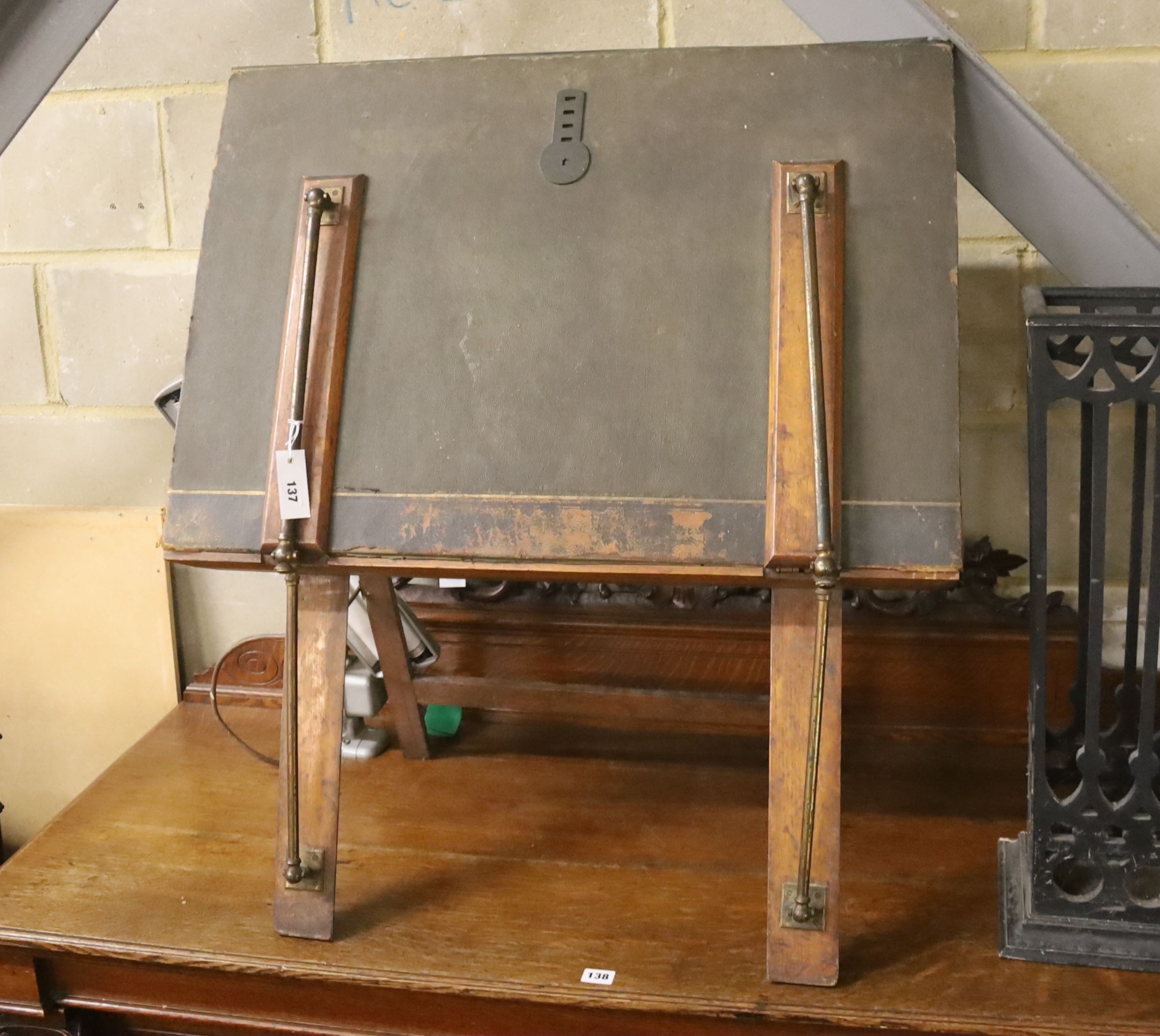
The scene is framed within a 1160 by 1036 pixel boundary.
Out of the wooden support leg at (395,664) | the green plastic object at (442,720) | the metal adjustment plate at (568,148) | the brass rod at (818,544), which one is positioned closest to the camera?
the brass rod at (818,544)

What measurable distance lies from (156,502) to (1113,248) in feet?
4.27

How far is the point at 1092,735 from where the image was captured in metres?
0.98

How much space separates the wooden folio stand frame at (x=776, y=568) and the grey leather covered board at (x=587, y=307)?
0.8 inches

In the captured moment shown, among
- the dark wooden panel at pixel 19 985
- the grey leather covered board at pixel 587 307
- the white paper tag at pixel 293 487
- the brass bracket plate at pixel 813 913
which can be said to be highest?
the grey leather covered board at pixel 587 307

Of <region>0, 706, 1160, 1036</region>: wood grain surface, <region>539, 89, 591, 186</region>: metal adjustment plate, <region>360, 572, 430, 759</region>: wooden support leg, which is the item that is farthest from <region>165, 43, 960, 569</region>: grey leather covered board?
<region>0, 706, 1160, 1036</region>: wood grain surface

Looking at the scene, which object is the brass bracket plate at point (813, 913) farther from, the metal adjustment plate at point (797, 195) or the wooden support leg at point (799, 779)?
the metal adjustment plate at point (797, 195)

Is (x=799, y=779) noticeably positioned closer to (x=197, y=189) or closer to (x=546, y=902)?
(x=546, y=902)

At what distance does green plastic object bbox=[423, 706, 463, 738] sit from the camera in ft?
4.81

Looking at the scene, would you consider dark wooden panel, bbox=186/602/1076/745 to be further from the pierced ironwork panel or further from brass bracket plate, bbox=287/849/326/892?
brass bracket plate, bbox=287/849/326/892

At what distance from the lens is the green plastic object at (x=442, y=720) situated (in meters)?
1.46

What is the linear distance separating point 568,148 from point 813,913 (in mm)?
755

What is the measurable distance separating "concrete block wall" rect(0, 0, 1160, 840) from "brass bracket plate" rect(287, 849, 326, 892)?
590mm

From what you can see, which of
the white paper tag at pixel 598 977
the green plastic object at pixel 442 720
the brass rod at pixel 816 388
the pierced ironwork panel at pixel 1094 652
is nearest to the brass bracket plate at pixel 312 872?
the white paper tag at pixel 598 977

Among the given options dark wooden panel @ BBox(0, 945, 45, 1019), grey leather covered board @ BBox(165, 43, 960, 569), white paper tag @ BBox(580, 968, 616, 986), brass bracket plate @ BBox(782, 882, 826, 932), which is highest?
grey leather covered board @ BBox(165, 43, 960, 569)
